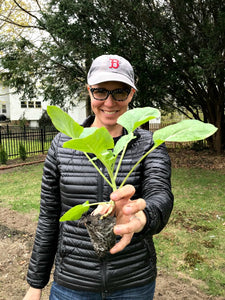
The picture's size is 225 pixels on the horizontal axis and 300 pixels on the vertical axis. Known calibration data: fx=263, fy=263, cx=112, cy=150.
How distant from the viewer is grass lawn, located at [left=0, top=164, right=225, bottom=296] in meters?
3.55

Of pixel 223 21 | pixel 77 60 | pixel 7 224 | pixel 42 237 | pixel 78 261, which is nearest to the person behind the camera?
pixel 78 261

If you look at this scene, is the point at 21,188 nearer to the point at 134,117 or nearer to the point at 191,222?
the point at 191,222

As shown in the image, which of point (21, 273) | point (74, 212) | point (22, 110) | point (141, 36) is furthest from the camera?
point (22, 110)

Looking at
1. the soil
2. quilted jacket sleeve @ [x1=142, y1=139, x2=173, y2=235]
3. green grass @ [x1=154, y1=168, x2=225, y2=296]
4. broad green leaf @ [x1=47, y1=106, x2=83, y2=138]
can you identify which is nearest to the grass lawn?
green grass @ [x1=154, y1=168, x2=225, y2=296]

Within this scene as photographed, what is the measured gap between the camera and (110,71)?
140 cm

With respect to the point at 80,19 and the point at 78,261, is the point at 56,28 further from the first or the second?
the point at 78,261

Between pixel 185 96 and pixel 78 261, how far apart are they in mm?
11720

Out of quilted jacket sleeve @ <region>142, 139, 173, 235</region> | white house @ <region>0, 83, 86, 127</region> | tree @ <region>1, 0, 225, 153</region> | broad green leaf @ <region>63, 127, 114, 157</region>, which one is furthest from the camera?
white house @ <region>0, 83, 86, 127</region>

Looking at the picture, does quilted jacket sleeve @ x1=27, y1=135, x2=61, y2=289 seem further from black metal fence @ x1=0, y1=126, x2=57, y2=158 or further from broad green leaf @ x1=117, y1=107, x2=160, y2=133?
black metal fence @ x1=0, y1=126, x2=57, y2=158

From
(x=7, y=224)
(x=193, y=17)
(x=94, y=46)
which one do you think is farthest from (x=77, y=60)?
(x=7, y=224)

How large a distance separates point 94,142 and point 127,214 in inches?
10.5

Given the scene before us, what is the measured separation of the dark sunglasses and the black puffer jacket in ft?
0.82

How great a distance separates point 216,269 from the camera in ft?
11.6

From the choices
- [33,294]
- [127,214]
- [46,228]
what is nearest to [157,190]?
[127,214]
